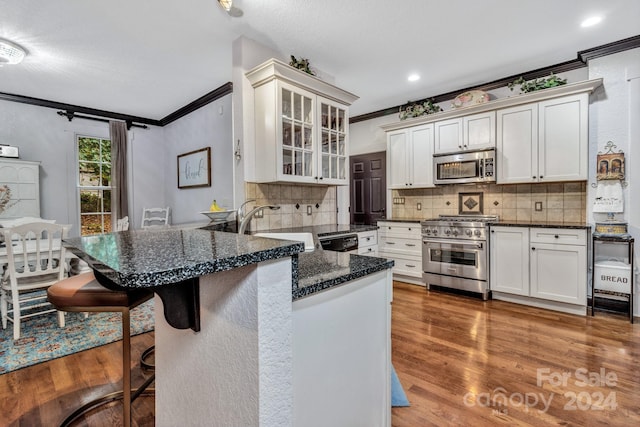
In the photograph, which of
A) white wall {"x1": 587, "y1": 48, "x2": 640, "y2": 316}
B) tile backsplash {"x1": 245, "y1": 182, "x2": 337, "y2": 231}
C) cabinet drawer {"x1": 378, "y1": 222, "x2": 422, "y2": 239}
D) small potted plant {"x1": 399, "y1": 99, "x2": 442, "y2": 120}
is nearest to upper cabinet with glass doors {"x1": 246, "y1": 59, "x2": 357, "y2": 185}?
tile backsplash {"x1": 245, "y1": 182, "x2": 337, "y2": 231}

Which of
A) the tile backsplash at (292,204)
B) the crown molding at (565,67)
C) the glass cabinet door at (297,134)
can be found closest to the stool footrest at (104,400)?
the tile backsplash at (292,204)

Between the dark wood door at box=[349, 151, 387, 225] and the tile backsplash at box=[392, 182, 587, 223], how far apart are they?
48 cm

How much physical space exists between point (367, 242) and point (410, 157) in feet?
5.39

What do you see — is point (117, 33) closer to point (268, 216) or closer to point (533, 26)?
point (268, 216)

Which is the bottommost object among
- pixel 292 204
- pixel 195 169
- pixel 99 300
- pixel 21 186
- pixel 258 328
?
pixel 99 300

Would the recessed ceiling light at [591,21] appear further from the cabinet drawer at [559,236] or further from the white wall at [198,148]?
the white wall at [198,148]

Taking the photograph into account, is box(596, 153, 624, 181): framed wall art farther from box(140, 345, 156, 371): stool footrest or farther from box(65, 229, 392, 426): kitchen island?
box(140, 345, 156, 371): stool footrest

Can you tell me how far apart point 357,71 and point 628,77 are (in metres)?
2.62

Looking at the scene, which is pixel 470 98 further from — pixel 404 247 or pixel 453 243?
pixel 404 247

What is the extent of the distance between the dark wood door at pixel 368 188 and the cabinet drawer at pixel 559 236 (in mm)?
2133

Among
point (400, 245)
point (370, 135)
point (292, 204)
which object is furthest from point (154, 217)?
point (400, 245)

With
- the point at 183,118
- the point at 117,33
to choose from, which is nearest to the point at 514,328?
the point at 117,33

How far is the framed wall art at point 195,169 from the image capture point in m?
4.54

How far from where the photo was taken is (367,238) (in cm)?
338
